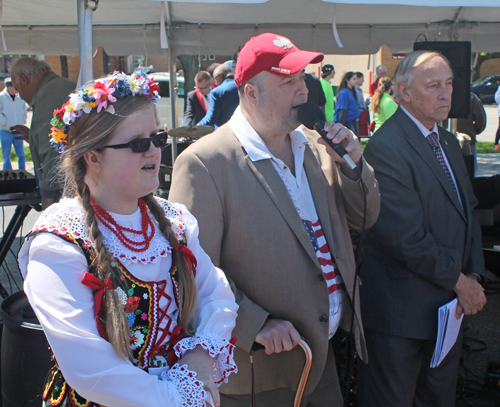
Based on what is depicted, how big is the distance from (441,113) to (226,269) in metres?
1.36

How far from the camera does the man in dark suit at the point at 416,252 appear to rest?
2301 millimetres

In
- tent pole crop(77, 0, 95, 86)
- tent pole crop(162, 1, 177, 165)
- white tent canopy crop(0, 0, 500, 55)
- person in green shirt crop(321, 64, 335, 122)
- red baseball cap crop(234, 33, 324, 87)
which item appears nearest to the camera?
red baseball cap crop(234, 33, 324, 87)

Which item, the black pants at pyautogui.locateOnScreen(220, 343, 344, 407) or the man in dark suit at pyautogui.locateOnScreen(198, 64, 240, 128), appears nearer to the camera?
the black pants at pyautogui.locateOnScreen(220, 343, 344, 407)

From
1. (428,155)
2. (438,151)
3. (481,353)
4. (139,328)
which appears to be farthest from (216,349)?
(481,353)

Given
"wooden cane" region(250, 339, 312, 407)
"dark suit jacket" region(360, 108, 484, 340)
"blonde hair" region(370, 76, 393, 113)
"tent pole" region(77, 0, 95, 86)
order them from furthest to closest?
"blonde hair" region(370, 76, 393, 113), "tent pole" region(77, 0, 95, 86), "dark suit jacket" region(360, 108, 484, 340), "wooden cane" region(250, 339, 312, 407)

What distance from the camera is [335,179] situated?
2129 millimetres

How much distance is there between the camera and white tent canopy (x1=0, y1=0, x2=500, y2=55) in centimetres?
524

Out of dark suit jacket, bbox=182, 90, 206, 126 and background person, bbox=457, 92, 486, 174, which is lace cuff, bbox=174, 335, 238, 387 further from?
dark suit jacket, bbox=182, 90, 206, 126

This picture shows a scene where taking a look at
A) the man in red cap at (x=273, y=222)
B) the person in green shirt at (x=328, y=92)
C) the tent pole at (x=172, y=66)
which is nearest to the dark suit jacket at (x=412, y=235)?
the man in red cap at (x=273, y=222)

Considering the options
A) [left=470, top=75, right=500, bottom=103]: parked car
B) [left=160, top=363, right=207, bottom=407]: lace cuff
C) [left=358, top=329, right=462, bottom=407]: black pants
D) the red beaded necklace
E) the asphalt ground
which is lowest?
the asphalt ground

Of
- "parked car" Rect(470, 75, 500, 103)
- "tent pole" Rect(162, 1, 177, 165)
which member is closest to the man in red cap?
"tent pole" Rect(162, 1, 177, 165)

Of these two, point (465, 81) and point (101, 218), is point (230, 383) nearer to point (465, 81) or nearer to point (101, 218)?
point (101, 218)

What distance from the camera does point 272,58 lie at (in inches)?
75.4

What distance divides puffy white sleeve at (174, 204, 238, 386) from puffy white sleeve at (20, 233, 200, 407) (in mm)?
183
